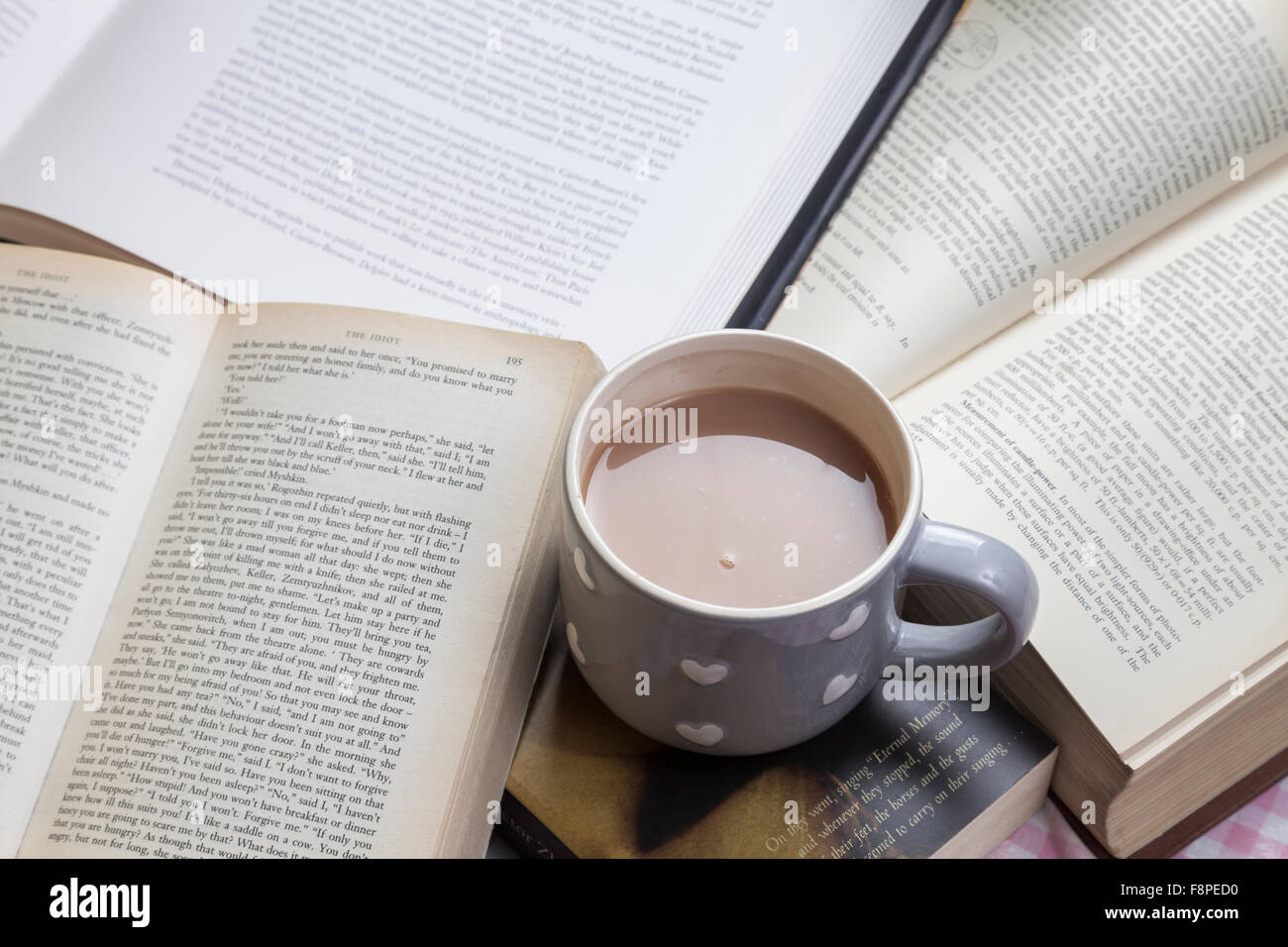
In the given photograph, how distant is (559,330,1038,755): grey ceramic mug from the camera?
435 millimetres

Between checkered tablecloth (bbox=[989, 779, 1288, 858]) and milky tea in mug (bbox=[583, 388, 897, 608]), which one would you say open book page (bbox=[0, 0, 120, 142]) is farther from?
checkered tablecloth (bbox=[989, 779, 1288, 858])

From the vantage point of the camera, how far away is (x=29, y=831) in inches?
20.7

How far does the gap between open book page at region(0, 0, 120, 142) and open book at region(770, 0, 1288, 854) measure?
53cm

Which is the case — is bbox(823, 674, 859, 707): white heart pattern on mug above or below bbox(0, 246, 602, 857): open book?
above

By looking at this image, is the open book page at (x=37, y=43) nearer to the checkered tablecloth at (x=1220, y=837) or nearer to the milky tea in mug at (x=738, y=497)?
the milky tea in mug at (x=738, y=497)

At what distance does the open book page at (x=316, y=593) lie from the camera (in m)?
0.51

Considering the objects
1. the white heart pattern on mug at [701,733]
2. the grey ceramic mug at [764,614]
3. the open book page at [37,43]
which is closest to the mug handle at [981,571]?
the grey ceramic mug at [764,614]

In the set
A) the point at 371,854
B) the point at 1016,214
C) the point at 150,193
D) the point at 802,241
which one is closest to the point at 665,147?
the point at 802,241

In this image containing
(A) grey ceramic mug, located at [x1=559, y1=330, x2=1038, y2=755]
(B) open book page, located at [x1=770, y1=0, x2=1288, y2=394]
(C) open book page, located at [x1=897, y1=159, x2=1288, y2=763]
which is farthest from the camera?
(B) open book page, located at [x1=770, y1=0, x2=1288, y2=394]

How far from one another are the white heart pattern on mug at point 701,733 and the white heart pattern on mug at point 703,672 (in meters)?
0.04

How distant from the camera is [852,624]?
447 mm

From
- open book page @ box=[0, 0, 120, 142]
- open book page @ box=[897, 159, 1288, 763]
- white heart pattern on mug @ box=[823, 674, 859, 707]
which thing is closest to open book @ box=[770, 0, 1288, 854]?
open book page @ box=[897, 159, 1288, 763]

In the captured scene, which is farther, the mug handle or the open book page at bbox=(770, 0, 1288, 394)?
the open book page at bbox=(770, 0, 1288, 394)
